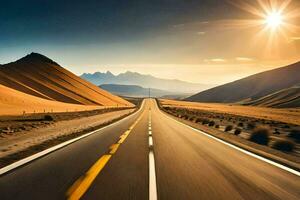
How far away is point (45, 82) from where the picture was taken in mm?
114875

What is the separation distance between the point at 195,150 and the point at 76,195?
6363 mm

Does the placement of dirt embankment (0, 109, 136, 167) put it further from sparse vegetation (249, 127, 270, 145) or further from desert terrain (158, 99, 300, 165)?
sparse vegetation (249, 127, 270, 145)

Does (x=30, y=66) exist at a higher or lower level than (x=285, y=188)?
higher

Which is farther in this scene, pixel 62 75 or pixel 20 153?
pixel 62 75

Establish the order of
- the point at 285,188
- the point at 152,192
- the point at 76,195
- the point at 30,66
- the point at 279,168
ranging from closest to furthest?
the point at 76,195 < the point at 152,192 < the point at 285,188 < the point at 279,168 < the point at 30,66

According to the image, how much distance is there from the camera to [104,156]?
28.8ft

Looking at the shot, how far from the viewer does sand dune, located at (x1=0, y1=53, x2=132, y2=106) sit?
100125 millimetres

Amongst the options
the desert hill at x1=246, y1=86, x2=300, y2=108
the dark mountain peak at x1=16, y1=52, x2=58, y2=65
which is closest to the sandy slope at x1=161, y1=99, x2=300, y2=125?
the desert hill at x1=246, y1=86, x2=300, y2=108

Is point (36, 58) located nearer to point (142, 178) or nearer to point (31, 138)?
point (31, 138)

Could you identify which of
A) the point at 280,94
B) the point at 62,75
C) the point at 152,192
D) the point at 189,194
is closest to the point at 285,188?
the point at 189,194

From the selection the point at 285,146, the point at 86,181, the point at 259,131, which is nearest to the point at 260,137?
the point at 259,131

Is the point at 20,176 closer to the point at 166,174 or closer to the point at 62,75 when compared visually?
the point at 166,174

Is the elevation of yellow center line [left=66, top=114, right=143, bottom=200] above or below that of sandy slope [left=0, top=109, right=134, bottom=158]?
above

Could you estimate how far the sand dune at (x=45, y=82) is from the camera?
328ft
